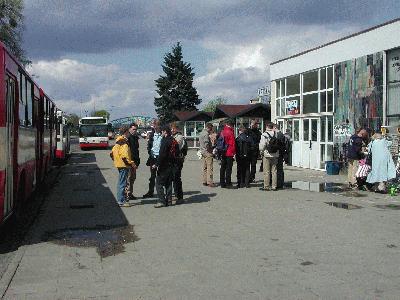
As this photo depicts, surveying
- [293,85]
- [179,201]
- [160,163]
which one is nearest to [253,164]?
[179,201]

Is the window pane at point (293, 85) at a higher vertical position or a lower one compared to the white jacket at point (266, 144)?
higher

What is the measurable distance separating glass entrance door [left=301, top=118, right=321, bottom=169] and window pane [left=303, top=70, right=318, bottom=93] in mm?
1401

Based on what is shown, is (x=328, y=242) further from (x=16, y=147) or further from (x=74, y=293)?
(x=16, y=147)

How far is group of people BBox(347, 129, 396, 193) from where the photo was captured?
13.8m

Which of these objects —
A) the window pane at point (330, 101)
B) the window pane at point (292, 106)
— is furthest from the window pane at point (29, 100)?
the window pane at point (292, 106)

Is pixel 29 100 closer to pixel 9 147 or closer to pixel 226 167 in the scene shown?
pixel 9 147

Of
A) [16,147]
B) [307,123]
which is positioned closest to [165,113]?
[307,123]

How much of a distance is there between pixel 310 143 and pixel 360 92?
4324 mm

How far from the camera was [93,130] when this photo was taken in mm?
43031

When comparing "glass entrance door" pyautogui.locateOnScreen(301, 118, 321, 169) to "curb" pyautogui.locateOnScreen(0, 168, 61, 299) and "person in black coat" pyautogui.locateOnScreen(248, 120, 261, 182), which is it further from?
"curb" pyautogui.locateOnScreen(0, 168, 61, 299)

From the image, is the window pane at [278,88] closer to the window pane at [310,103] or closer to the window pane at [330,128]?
the window pane at [310,103]

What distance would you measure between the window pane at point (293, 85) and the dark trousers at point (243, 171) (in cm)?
1052

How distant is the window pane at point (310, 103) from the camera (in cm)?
2266

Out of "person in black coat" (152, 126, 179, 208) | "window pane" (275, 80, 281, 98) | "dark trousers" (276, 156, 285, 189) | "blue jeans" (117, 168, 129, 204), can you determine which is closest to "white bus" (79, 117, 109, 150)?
"window pane" (275, 80, 281, 98)
